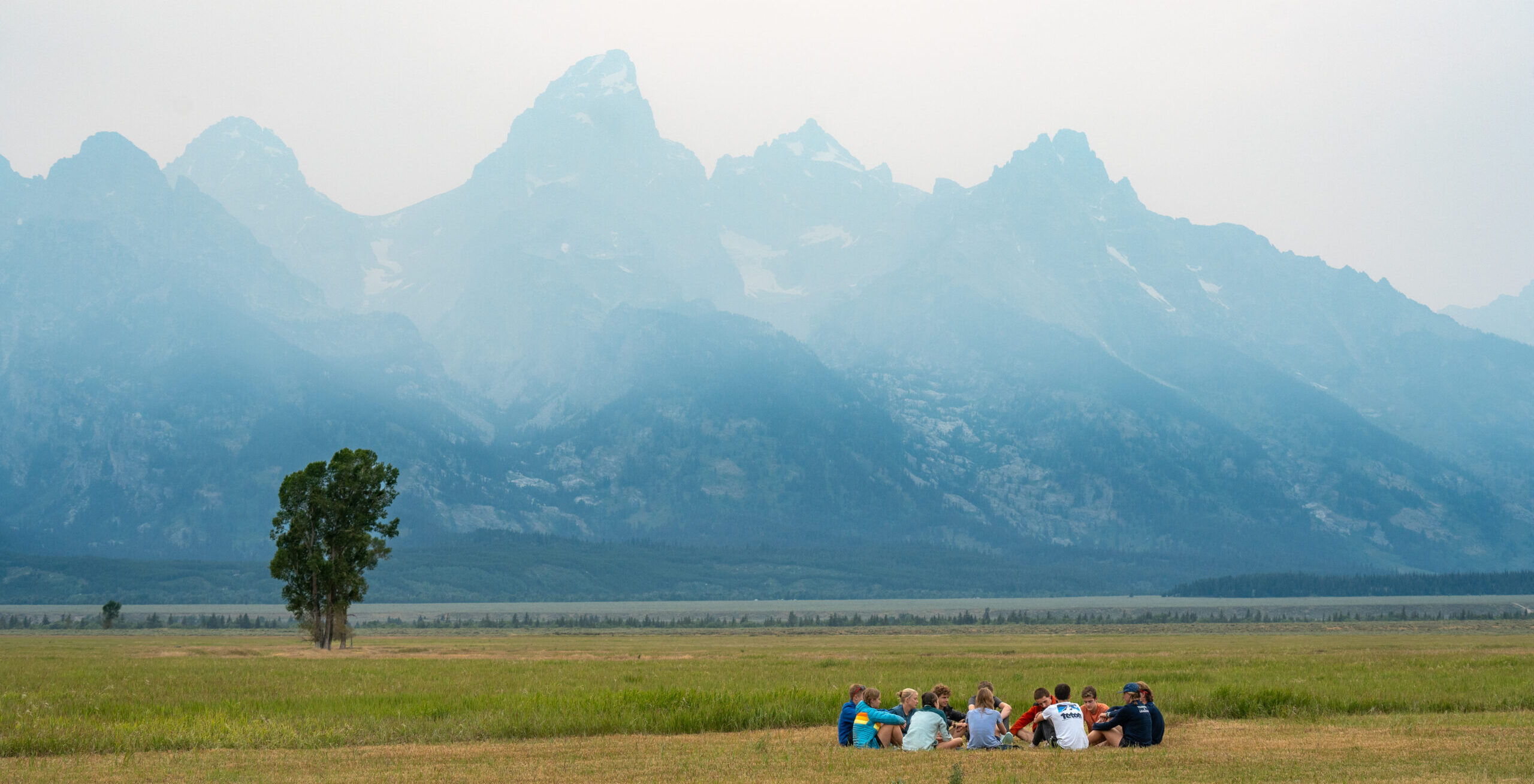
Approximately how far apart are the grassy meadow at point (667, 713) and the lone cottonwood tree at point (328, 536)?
691 inches

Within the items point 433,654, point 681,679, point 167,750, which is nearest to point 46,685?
point 167,750

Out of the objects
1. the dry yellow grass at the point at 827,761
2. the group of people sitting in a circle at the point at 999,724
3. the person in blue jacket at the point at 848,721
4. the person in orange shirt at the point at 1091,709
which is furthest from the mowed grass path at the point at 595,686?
the group of people sitting in a circle at the point at 999,724

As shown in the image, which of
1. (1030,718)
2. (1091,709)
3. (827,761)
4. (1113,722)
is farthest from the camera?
(1030,718)

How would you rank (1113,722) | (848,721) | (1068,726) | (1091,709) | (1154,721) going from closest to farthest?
(1068,726) < (1113,722) < (1154,721) < (848,721) < (1091,709)

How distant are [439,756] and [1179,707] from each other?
2272cm

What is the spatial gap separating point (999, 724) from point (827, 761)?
18.1 feet

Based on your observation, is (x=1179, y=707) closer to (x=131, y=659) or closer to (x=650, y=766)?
(x=650, y=766)

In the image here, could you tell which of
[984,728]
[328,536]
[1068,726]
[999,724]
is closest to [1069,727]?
Answer: [1068,726]

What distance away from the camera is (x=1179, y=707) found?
38.6m

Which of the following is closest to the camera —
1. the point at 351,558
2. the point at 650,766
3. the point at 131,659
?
the point at 650,766

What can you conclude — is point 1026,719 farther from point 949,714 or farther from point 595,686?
point 595,686

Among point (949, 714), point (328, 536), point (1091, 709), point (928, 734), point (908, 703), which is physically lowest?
point (928, 734)

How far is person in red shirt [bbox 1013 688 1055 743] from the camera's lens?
31.8 metres

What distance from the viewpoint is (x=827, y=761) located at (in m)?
28.0
